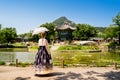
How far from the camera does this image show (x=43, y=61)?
12391mm

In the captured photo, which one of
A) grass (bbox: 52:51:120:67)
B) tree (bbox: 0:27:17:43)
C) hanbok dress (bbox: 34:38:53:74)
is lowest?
grass (bbox: 52:51:120:67)

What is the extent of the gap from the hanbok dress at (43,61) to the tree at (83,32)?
7437cm

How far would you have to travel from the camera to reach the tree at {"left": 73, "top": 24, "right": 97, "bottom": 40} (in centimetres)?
8744


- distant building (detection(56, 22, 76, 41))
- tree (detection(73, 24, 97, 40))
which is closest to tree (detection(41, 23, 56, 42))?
distant building (detection(56, 22, 76, 41))

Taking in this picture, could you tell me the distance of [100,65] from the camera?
17672 millimetres

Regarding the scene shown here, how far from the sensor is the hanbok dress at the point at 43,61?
1238 centimetres

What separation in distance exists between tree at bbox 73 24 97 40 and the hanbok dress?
74.4 metres

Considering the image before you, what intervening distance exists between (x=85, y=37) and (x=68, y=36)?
9477mm

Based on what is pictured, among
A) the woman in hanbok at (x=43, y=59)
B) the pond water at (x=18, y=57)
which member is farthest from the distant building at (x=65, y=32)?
the woman in hanbok at (x=43, y=59)

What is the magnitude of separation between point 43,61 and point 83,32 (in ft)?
251

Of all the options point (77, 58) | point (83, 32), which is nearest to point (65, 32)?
point (83, 32)

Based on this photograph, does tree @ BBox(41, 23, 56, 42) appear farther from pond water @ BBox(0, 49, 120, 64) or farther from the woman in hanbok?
the woman in hanbok

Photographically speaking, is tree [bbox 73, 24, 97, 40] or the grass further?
tree [bbox 73, 24, 97, 40]

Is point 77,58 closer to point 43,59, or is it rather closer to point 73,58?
point 73,58
